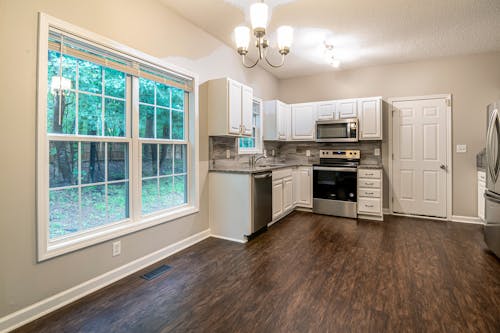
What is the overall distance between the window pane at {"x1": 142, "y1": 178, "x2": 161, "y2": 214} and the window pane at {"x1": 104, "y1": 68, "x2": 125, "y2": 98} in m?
0.94

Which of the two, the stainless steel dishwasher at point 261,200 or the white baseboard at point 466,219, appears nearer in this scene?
the stainless steel dishwasher at point 261,200

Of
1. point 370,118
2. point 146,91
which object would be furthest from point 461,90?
point 146,91

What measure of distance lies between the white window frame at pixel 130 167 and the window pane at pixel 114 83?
0.65 feet

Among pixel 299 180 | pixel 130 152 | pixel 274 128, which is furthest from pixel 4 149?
pixel 299 180

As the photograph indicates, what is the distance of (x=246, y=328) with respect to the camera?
1.77 m

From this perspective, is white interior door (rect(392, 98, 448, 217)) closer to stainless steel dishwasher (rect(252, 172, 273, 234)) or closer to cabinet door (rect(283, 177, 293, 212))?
cabinet door (rect(283, 177, 293, 212))

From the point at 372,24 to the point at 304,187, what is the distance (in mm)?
2907

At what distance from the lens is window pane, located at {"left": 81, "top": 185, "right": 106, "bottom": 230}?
229 centimetres

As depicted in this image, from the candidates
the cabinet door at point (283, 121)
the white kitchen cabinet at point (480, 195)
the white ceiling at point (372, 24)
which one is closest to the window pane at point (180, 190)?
the white ceiling at point (372, 24)

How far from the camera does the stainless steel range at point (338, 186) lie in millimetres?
4582

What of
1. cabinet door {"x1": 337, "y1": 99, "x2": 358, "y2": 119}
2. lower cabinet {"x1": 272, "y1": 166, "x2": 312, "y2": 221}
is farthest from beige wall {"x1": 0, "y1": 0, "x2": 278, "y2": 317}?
cabinet door {"x1": 337, "y1": 99, "x2": 358, "y2": 119}

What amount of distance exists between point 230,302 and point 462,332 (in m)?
1.60

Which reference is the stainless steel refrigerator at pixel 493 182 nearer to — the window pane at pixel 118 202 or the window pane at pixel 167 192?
the window pane at pixel 167 192

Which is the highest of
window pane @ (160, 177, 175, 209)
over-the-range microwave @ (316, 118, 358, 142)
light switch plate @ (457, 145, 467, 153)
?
over-the-range microwave @ (316, 118, 358, 142)
